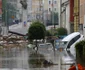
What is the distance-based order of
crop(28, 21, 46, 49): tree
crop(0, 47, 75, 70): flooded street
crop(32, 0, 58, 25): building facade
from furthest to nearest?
crop(32, 0, 58, 25): building facade → crop(28, 21, 46, 49): tree → crop(0, 47, 75, 70): flooded street

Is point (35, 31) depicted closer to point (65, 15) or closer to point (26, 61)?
point (26, 61)

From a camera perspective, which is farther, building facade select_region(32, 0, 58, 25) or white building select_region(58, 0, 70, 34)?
building facade select_region(32, 0, 58, 25)

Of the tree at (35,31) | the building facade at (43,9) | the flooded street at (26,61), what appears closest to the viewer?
the flooded street at (26,61)

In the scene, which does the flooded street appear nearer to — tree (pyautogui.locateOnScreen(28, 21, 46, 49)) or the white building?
tree (pyautogui.locateOnScreen(28, 21, 46, 49))

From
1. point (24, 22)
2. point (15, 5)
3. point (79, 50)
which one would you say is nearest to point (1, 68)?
point (79, 50)

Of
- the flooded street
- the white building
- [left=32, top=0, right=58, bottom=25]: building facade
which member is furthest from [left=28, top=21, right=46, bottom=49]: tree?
[left=32, top=0, right=58, bottom=25]: building facade

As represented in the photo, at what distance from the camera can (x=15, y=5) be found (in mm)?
128375

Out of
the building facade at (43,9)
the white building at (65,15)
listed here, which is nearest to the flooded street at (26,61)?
the white building at (65,15)

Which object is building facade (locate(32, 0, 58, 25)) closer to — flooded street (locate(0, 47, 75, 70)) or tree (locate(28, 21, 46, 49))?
tree (locate(28, 21, 46, 49))

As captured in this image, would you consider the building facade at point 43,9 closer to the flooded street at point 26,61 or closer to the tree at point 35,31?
the tree at point 35,31

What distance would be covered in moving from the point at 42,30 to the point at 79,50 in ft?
76.1

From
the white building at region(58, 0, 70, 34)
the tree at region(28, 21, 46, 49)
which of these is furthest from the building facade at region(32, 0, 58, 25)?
the tree at region(28, 21, 46, 49)

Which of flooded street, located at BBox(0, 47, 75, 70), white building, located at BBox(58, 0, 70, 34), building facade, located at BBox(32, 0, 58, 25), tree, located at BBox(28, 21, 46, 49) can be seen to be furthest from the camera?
building facade, located at BBox(32, 0, 58, 25)

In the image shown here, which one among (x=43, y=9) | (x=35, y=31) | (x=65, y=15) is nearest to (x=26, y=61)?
(x=35, y=31)
